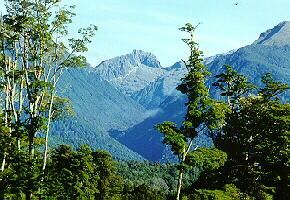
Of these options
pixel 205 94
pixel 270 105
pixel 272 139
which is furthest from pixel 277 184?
pixel 205 94

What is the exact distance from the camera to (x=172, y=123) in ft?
150

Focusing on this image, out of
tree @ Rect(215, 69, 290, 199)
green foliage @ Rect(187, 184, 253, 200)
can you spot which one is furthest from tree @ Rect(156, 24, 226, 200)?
tree @ Rect(215, 69, 290, 199)

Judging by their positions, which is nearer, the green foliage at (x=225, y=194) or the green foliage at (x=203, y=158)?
the green foliage at (x=203, y=158)

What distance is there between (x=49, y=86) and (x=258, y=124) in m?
28.9

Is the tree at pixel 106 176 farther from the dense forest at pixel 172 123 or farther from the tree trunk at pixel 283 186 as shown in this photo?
the tree trunk at pixel 283 186

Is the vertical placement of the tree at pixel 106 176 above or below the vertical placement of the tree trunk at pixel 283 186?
above

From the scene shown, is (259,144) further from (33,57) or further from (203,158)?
(33,57)

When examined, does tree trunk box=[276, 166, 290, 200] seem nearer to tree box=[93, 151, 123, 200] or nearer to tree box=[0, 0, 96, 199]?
tree box=[0, 0, 96, 199]

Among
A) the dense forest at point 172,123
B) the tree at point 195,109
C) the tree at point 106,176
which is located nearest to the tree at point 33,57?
the dense forest at point 172,123

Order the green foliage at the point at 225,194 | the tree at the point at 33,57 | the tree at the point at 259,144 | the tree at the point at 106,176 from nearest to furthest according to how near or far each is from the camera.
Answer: the tree at the point at 33,57 → the green foliage at the point at 225,194 → the tree at the point at 259,144 → the tree at the point at 106,176

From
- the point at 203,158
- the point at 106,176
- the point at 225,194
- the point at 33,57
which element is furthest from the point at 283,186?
the point at 106,176

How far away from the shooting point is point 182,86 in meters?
45.5

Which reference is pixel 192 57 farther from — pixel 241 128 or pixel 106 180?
pixel 106 180

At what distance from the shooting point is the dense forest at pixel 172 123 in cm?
3775
